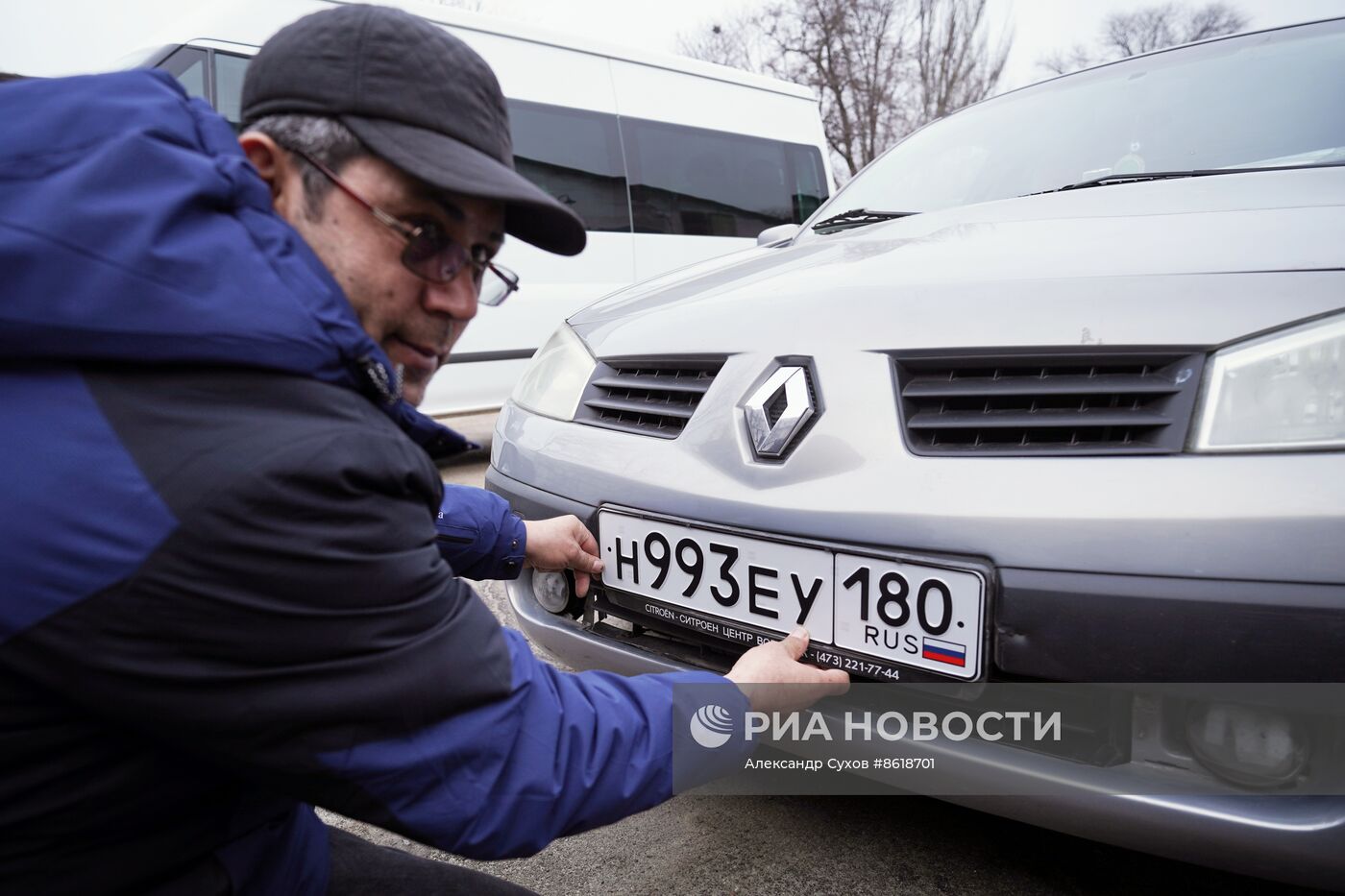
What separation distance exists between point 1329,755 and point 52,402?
1.41 metres

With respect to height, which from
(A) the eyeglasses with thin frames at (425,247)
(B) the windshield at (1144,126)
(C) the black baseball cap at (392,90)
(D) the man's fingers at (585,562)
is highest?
(B) the windshield at (1144,126)

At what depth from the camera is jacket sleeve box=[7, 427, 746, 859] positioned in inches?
28.4

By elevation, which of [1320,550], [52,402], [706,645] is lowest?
[706,645]

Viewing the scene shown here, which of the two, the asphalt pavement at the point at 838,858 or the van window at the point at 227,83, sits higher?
the van window at the point at 227,83

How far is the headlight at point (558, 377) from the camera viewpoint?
1.84 m

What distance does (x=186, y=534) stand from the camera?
0.71 m

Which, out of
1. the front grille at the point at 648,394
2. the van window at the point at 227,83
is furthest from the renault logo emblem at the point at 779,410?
the van window at the point at 227,83

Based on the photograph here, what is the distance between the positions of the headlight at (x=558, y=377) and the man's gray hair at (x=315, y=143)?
976mm

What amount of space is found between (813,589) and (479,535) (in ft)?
2.00

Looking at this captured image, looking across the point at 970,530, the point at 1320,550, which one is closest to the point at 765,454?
the point at 970,530

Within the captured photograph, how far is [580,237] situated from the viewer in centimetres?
108

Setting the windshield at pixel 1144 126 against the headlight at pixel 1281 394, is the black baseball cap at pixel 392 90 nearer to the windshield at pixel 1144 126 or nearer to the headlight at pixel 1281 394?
the headlight at pixel 1281 394

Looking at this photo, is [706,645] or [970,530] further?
[706,645]

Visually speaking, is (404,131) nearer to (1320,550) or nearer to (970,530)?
(970,530)
